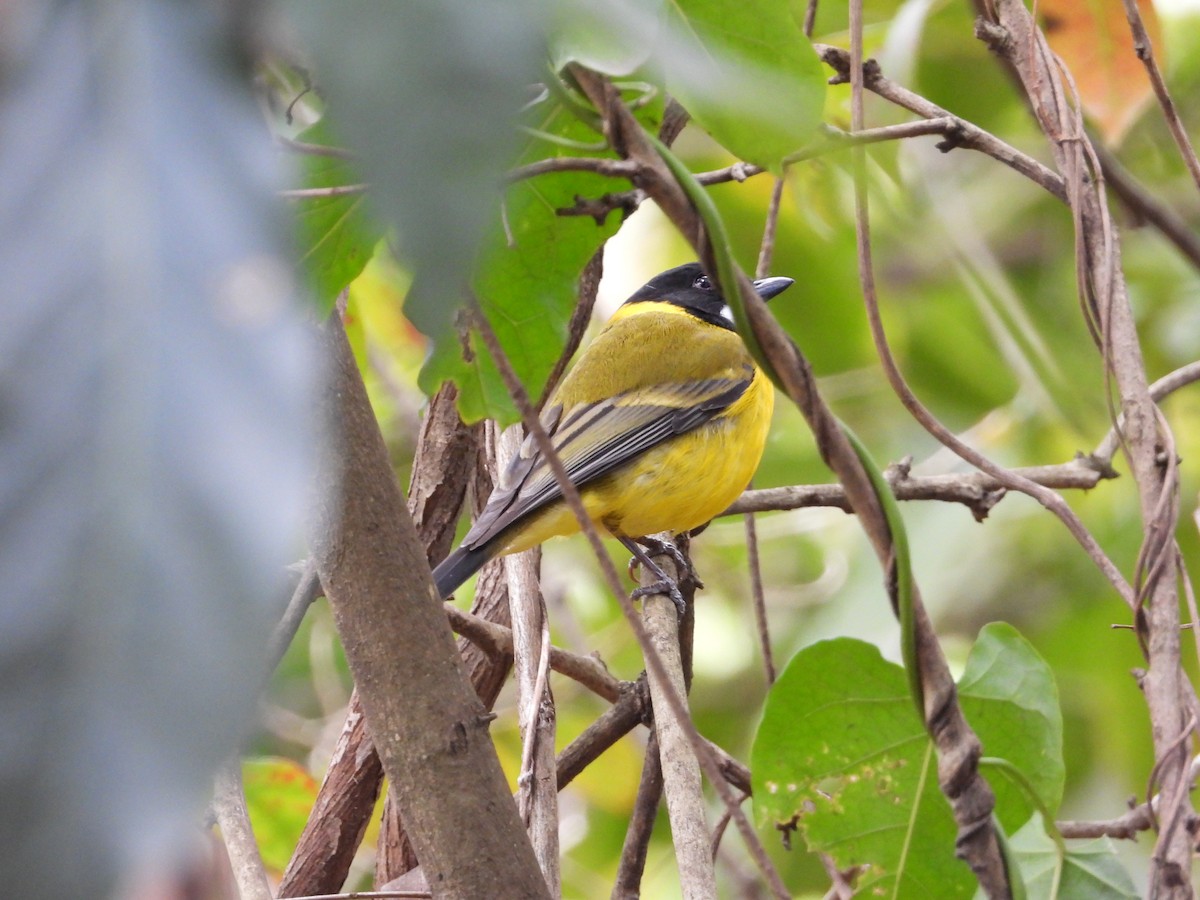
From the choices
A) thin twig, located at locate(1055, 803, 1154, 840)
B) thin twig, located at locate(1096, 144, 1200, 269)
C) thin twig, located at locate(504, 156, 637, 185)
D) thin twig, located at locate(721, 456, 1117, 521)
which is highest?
thin twig, located at locate(504, 156, 637, 185)

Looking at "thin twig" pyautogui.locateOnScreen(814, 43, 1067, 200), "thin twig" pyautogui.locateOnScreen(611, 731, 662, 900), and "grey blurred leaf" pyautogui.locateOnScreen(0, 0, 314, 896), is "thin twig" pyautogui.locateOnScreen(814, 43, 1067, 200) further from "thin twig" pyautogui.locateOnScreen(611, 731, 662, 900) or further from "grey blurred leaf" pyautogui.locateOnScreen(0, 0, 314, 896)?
"grey blurred leaf" pyautogui.locateOnScreen(0, 0, 314, 896)

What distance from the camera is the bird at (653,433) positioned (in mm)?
2785

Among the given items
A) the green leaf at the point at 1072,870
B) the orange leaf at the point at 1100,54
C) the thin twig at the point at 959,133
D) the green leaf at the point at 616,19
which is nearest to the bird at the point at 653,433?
the orange leaf at the point at 1100,54

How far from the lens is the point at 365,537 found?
3.90 feet

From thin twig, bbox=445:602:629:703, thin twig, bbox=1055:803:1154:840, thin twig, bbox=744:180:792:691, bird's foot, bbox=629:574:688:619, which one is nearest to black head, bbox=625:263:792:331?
bird's foot, bbox=629:574:688:619

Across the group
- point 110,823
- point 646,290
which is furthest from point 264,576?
point 646,290

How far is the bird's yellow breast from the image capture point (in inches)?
111

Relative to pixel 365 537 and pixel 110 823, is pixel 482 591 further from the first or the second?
pixel 110 823

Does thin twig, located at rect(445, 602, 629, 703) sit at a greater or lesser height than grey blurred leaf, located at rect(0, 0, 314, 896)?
lesser

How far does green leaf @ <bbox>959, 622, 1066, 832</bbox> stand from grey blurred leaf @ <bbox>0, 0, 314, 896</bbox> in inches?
47.2

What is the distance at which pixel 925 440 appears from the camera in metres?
4.25

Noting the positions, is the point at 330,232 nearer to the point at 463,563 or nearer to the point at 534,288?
the point at 534,288

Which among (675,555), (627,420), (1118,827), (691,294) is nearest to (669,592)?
(675,555)

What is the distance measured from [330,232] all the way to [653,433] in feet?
5.91
